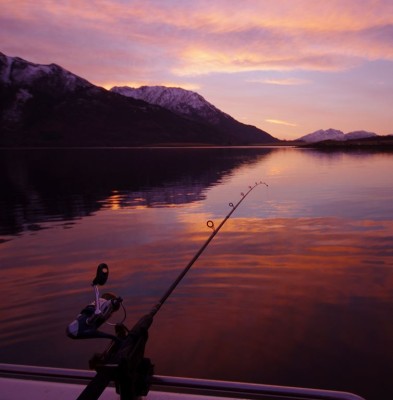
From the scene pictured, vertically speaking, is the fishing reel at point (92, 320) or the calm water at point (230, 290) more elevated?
the fishing reel at point (92, 320)

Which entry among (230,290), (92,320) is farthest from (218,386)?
(230,290)

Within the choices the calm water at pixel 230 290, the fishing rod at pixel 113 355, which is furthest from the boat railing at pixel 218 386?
the calm water at pixel 230 290

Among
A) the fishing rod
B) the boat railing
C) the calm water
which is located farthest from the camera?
the calm water

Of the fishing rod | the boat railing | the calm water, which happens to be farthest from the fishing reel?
the calm water

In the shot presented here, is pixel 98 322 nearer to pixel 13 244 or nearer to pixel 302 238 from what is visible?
pixel 302 238

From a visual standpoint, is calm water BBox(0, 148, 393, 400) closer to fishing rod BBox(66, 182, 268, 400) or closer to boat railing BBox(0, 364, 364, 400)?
boat railing BBox(0, 364, 364, 400)

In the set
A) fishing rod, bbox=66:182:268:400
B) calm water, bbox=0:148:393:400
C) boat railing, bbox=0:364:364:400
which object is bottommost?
calm water, bbox=0:148:393:400

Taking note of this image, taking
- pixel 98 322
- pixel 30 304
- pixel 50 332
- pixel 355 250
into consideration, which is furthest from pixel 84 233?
pixel 98 322

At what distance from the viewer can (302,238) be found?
42.2 ft

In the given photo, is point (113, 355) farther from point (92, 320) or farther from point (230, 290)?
point (230, 290)

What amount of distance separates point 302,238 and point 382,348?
22.4 feet

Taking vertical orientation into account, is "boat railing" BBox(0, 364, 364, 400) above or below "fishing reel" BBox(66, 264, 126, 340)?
below

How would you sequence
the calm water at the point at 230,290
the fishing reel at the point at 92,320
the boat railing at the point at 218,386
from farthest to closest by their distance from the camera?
the calm water at the point at 230,290 → the boat railing at the point at 218,386 → the fishing reel at the point at 92,320

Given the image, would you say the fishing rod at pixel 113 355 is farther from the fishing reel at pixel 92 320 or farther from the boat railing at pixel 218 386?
the boat railing at pixel 218 386
